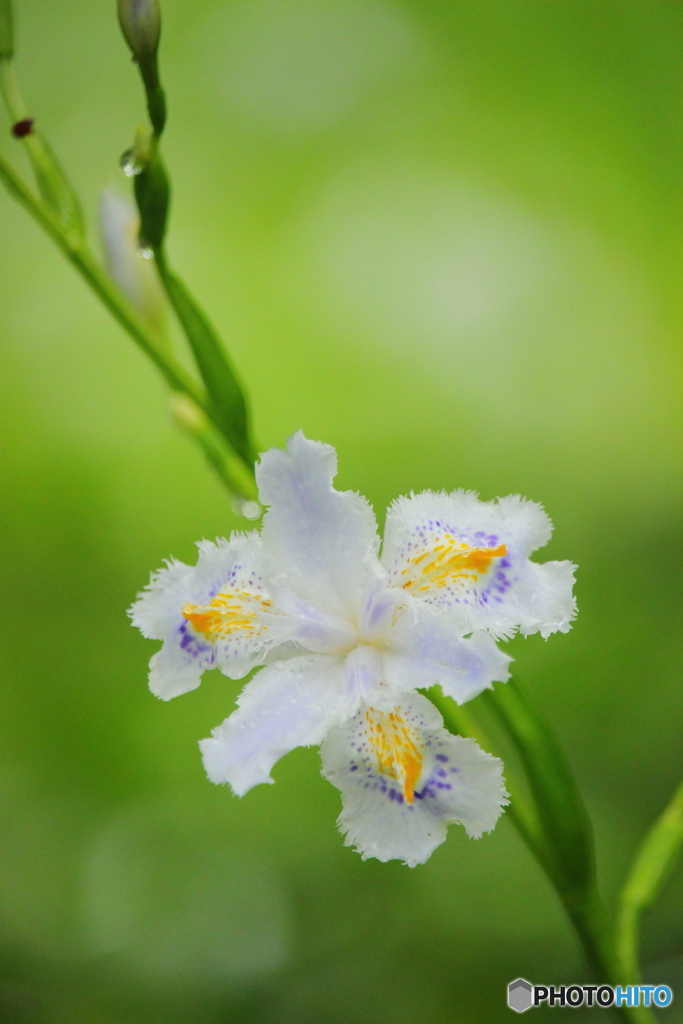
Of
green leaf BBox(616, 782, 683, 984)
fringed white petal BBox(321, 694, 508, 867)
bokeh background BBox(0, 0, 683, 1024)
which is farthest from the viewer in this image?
bokeh background BBox(0, 0, 683, 1024)

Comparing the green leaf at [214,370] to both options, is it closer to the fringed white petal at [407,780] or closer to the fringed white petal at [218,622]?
the fringed white petal at [218,622]

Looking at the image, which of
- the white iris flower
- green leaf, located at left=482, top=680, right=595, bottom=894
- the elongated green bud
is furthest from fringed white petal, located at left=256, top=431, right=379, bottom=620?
the elongated green bud

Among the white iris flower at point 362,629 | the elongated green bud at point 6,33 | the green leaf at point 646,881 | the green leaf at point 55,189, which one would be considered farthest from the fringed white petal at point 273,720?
the elongated green bud at point 6,33

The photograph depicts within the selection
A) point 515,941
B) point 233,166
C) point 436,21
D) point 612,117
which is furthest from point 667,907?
point 436,21

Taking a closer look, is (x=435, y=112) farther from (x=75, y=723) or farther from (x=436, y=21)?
(x=75, y=723)

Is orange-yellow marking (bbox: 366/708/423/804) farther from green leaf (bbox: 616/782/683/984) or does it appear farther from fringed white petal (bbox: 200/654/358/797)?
green leaf (bbox: 616/782/683/984)
